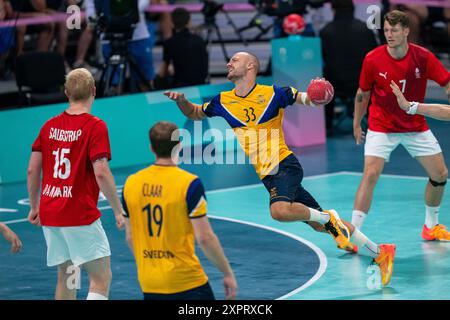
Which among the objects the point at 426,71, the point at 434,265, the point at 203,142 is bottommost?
the point at 203,142

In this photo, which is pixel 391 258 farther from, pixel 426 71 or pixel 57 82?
pixel 57 82

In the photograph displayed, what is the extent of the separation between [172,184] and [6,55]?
502 inches

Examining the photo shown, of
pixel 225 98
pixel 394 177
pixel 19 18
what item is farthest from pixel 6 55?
pixel 225 98

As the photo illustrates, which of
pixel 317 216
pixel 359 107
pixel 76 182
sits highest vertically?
pixel 76 182

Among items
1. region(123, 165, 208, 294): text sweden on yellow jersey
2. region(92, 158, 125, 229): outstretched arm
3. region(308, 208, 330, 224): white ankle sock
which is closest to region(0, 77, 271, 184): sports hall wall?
region(308, 208, 330, 224): white ankle sock

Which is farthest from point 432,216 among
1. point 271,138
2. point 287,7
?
point 287,7

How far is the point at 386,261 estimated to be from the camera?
10336 mm

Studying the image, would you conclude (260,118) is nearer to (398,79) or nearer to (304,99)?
(304,99)

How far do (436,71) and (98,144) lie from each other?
447 centimetres

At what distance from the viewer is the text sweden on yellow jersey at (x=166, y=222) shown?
723 centimetres

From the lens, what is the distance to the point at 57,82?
678 inches

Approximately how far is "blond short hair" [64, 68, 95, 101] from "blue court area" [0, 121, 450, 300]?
241cm

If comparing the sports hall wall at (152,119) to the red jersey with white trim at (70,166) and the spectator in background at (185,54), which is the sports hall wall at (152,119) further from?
the red jersey with white trim at (70,166)

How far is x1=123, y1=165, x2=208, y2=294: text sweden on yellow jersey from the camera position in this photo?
7227mm
